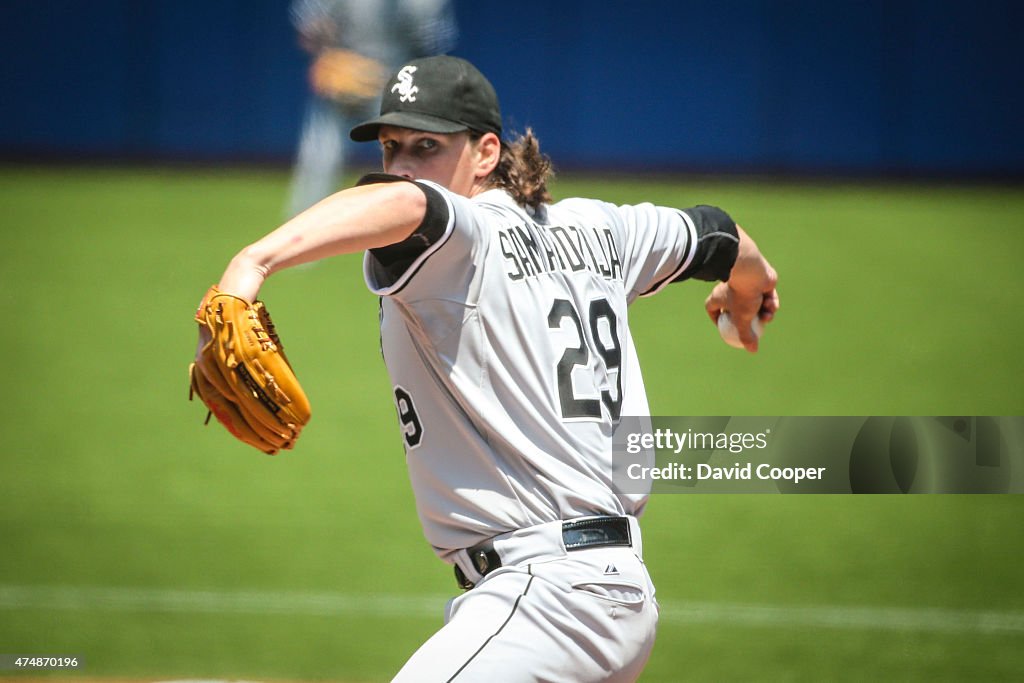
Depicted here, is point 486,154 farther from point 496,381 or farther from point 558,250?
point 496,381

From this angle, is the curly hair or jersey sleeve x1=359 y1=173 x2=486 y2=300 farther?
the curly hair

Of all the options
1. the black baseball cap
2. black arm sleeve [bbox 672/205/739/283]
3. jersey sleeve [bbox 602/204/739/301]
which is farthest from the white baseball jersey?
black arm sleeve [bbox 672/205/739/283]

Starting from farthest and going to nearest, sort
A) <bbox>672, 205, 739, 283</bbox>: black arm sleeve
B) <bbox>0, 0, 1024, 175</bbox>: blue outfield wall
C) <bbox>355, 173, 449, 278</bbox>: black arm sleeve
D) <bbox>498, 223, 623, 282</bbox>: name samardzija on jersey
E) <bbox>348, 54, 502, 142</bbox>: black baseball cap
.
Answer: <bbox>0, 0, 1024, 175</bbox>: blue outfield wall
<bbox>672, 205, 739, 283</bbox>: black arm sleeve
<bbox>348, 54, 502, 142</bbox>: black baseball cap
<bbox>498, 223, 623, 282</bbox>: name samardzija on jersey
<bbox>355, 173, 449, 278</bbox>: black arm sleeve

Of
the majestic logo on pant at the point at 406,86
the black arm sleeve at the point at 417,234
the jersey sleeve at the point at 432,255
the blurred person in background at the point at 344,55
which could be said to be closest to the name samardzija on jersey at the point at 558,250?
the jersey sleeve at the point at 432,255

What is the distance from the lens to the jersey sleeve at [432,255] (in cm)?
198

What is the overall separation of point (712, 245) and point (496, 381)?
934mm

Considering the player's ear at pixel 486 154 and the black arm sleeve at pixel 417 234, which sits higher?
the player's ear at pixel 486 154

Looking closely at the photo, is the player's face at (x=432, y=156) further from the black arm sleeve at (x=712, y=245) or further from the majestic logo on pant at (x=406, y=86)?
the black arm sleeve at (x=712, y=245)

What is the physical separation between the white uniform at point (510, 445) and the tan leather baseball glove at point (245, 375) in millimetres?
261

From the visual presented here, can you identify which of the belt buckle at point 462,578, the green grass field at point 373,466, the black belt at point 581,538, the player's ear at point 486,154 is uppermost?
the player's ear at point 486,154

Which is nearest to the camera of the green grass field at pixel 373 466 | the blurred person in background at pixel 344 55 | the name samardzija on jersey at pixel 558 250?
the name samardzija on jersey at pixel 558 250

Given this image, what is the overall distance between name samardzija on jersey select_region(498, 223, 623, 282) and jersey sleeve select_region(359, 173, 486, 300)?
130 mm

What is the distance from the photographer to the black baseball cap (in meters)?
A: 2.39

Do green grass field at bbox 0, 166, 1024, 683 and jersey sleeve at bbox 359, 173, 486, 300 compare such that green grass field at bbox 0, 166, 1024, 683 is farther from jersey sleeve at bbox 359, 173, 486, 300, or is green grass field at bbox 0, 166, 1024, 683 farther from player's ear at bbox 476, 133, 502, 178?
jersey sleeve at bbox 359, 173, 486, 300
